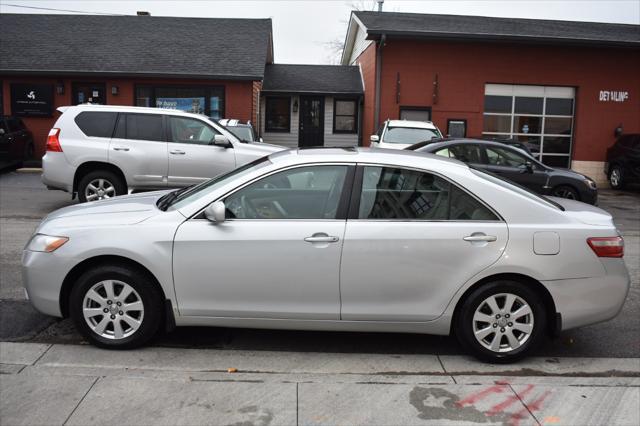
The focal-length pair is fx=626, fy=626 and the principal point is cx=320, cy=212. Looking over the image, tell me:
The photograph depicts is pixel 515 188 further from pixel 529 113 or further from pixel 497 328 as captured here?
pixel 529 113

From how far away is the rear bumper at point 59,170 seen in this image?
1048 cm

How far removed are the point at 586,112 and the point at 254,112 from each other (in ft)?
36.7

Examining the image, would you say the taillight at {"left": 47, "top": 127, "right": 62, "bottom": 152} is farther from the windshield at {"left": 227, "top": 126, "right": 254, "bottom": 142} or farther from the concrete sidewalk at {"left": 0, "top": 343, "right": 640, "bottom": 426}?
the concrete sidewalk at {"left": 0, "top": 343, "right": 640, "bottom": 426}

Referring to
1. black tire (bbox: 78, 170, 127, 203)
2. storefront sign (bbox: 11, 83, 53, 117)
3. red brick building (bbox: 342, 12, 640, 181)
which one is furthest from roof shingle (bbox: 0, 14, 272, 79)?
black tire (bbox: 78, 170, 127, 203)

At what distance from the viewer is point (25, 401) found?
151 inches

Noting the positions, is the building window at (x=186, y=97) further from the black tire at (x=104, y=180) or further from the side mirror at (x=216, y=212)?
the side mirror at (x=216, y=212)

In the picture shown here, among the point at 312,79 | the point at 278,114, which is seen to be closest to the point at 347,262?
the point at 278,114

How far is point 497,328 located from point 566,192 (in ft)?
29.6

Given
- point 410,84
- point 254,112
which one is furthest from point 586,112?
point 254,112

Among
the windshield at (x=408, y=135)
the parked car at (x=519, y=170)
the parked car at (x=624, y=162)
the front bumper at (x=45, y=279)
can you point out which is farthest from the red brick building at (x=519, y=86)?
the front bumper at (x=45, y=279)

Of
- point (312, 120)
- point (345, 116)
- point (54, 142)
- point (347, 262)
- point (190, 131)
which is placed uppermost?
point (345, 116)

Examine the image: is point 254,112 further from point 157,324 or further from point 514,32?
point 157,324

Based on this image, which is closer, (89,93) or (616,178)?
(616,178)

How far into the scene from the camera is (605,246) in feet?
15.2
